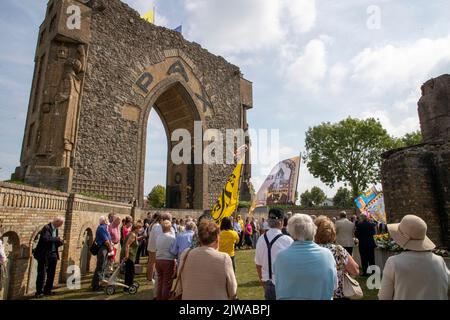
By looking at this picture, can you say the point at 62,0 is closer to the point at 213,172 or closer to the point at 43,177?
the point at 43,177

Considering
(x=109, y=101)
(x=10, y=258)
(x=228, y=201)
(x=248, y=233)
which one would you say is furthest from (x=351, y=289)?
(x=109, y=101)

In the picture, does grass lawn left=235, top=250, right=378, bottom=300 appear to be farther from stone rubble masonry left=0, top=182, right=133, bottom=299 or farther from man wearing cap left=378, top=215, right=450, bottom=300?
stone rubble masonry left=0, top=182, right=133, bottom=299

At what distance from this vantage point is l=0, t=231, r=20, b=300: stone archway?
6040mm

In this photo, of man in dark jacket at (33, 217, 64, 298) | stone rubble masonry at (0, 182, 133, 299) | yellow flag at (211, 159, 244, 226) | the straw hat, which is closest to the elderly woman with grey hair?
the straw hat

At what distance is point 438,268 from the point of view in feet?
7.93

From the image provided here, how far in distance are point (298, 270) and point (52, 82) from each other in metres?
14.3

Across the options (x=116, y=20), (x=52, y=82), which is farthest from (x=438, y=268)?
(x=116, y=20)

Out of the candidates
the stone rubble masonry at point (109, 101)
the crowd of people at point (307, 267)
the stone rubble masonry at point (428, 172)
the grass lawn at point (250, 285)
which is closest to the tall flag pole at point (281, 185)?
the stone rubble masonry at point (109, 101)

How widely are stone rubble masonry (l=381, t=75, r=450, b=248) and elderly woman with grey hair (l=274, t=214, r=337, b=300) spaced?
7.21 m

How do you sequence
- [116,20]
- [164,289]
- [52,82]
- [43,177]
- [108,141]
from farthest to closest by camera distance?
1. [116,20]
2. [108,141]
3. [52,82]
4. [43,177]
5. [164,289]

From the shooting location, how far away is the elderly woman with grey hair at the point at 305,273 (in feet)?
8.02

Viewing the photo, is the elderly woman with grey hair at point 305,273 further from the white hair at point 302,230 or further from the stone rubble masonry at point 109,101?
the stone rubble masonry at point 109,101

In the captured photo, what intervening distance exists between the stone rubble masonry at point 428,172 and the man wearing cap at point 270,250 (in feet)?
20.4

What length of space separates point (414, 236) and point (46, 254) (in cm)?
689
